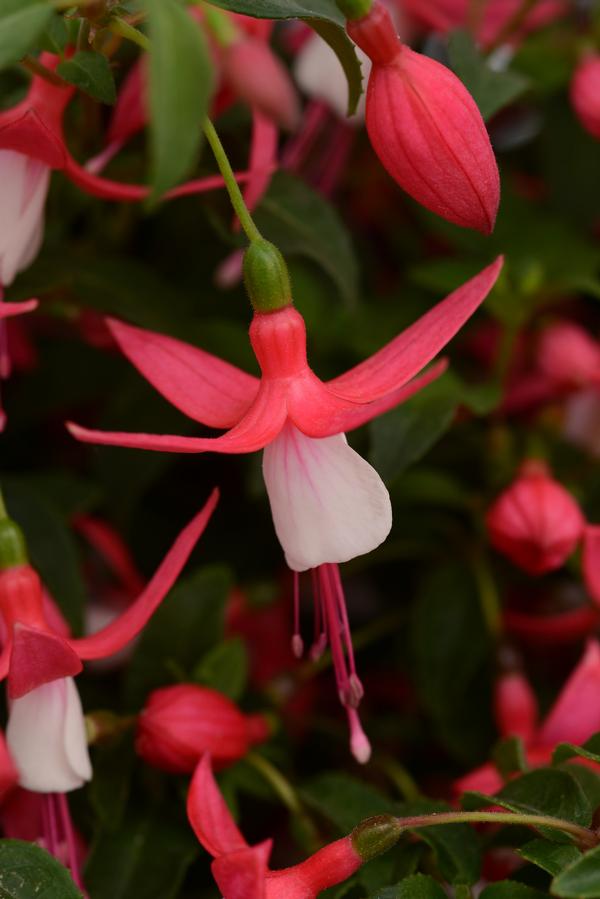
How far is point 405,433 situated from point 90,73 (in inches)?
10.1

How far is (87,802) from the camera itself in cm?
70

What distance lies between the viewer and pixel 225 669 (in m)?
0.72

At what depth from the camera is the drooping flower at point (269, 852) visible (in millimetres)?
495

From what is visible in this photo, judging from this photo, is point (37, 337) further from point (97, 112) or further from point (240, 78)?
point (240, 78)

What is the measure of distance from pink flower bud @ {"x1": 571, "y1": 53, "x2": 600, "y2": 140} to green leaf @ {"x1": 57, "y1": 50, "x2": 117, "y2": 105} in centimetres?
39

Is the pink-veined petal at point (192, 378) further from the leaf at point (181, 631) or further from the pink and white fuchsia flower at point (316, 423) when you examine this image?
the leaf at point (181, 631)

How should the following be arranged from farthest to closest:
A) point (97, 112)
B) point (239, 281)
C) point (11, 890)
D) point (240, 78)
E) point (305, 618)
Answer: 1. point (305, 618)
2. point (239, 281)
3. point (97, 112)
4. point (240, 78)
5. point (11, 890)

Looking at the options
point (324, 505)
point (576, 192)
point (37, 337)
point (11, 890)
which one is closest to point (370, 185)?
point (576, 192)

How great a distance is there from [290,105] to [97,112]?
15cm

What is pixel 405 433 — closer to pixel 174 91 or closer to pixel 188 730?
pixel 188 730

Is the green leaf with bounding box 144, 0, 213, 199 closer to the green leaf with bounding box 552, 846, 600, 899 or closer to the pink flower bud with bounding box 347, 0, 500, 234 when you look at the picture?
the pink flower bud with bounding box 347, 0, 500, 234

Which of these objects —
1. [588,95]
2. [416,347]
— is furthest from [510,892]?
[588,95]

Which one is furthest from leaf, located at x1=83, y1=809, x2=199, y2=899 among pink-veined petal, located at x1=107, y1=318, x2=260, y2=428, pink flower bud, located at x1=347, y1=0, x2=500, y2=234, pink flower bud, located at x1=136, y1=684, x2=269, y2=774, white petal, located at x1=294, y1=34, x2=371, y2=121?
white petal, located at x1=294, y1=34, x2=371, y2=121

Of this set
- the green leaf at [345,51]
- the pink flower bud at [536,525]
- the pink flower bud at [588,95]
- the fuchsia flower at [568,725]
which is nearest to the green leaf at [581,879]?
the fuchsia flower at [568,725]
